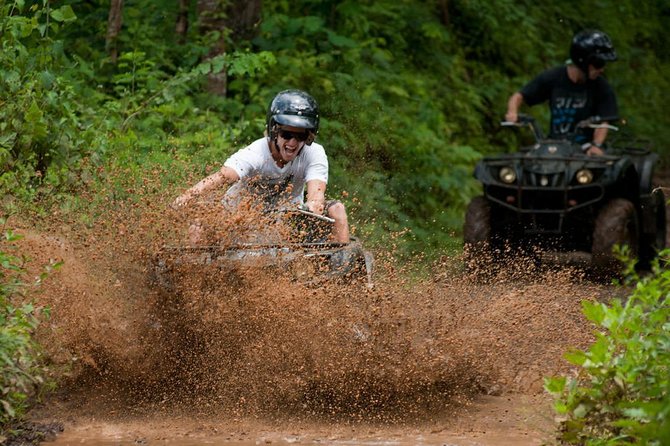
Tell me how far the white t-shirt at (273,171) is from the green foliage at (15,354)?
195cm

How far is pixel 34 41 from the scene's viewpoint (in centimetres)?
1090

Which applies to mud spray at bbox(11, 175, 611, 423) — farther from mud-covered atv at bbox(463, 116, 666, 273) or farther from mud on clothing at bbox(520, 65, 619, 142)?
mud on clothing at bbox(520, 65, 619, 142)

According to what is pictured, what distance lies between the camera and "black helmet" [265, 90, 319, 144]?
8.56 metres

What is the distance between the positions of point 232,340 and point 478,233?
216 inches

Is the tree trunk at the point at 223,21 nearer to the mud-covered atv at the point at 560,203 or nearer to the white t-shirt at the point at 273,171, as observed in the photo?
the mud-covered atv at the point at 560,203

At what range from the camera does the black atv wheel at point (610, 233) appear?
39.0 feet

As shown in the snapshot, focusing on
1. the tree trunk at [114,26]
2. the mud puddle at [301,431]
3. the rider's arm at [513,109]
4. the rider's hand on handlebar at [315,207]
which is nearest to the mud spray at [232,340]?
the mud puddle at [301,431]

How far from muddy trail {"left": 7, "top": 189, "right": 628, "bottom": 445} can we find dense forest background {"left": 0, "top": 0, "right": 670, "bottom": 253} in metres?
1.43

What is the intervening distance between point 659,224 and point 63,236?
7300mm

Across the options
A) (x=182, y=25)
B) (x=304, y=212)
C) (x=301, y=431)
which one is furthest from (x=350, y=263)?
(x=182, y=25)

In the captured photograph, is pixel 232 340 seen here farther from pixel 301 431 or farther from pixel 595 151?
pixel 595 151

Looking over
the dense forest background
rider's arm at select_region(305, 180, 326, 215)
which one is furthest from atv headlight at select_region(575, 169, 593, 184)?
rider's arm at select_region(305, 180, 326, 215)

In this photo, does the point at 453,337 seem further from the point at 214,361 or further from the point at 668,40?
the point at 668,40

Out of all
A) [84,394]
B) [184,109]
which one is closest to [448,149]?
[184,109]
